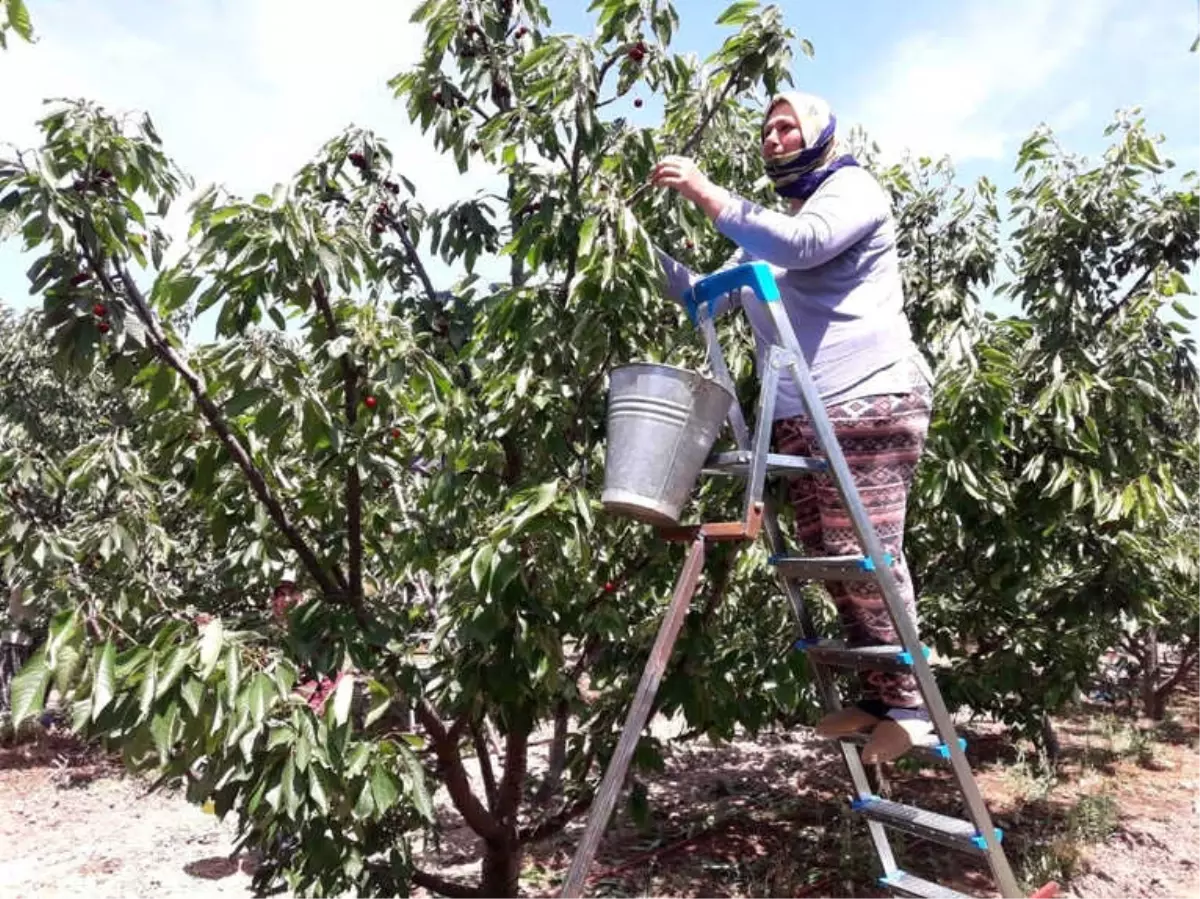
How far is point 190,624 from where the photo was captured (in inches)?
82.3

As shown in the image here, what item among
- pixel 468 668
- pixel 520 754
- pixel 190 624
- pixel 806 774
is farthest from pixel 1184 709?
pixel 190 624

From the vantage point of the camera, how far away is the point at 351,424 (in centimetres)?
264

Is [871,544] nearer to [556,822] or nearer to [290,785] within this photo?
[290,785]

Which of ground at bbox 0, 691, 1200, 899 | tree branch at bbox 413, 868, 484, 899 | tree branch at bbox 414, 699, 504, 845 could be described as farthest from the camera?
ground at bbox 0, 691, 1200, 899

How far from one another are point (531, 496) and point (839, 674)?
2367mm

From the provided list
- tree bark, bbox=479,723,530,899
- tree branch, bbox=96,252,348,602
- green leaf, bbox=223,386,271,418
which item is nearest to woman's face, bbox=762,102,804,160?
green leaf, bbox=223,386,271,418

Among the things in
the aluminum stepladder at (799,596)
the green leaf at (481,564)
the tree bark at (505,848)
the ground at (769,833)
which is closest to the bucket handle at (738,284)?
the aluminum stepladder at (799,596)

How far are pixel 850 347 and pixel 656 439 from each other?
0.64m

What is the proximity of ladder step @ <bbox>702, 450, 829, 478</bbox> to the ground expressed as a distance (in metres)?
1.64

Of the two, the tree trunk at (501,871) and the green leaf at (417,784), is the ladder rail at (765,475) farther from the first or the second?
the tree trunk at (501,871)

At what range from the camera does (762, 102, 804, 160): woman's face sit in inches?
94.6

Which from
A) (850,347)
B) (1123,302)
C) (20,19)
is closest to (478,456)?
(850,347)

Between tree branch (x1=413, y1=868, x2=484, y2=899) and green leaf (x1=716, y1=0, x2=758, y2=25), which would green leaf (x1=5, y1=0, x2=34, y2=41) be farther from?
tree branch (x1=413, y1=868, x2=484, y2=899)

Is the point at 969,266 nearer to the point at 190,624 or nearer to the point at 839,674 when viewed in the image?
the point at 839,674
